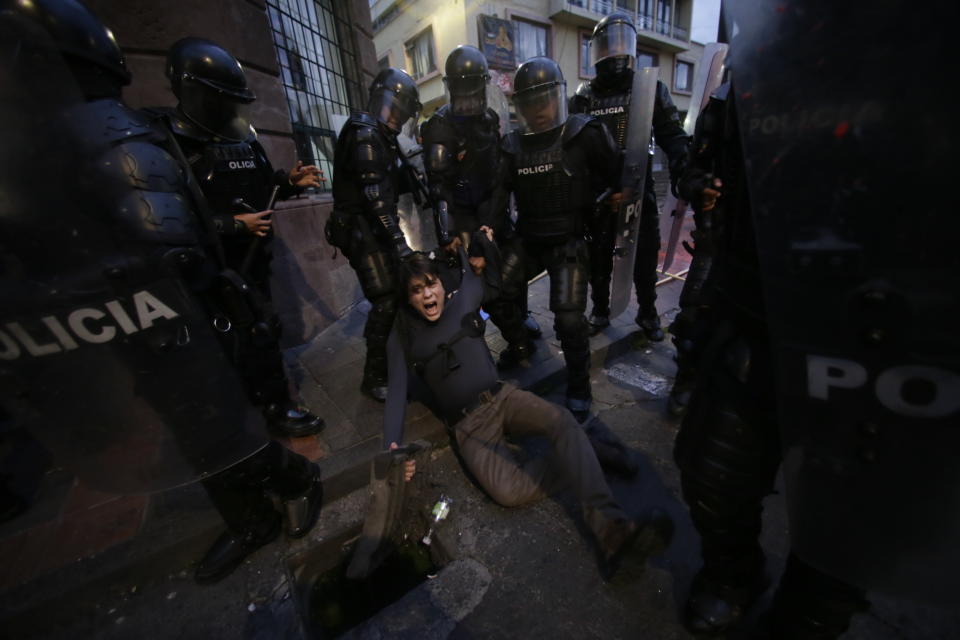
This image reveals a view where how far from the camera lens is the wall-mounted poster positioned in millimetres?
14641

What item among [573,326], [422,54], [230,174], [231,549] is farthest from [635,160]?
[422,54]

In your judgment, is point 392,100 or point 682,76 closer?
point 392,100

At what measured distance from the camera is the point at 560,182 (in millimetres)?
2381

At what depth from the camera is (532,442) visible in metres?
2.29

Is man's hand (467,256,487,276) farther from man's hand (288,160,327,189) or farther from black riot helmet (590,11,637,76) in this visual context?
black riot helmet (590,11,637,76)

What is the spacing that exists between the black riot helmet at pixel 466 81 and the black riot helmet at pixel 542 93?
101 centimetres

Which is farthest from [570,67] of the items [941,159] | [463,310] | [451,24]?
[941,159]

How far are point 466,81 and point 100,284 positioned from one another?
3172mm

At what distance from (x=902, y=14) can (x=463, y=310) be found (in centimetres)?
176

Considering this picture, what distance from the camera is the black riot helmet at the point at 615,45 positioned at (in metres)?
2.96

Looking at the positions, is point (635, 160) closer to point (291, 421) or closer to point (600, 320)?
point (600, 320)

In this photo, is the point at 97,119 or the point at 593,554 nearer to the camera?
the point at 97,119

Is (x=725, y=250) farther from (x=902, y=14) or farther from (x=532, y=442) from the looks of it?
(x=532, y=442)

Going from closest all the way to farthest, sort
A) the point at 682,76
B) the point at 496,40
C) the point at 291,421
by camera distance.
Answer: the point at 291,421, the point at 496,40, the point at 682,76
